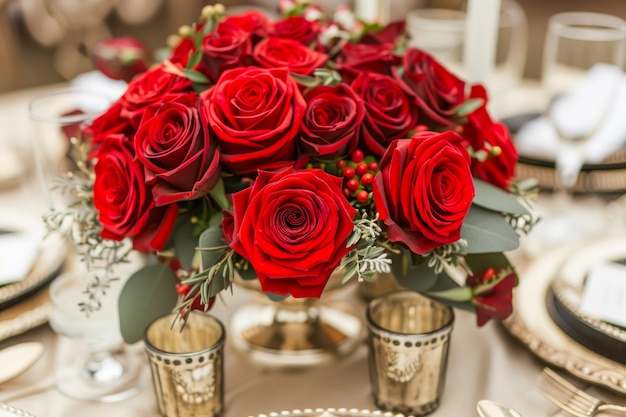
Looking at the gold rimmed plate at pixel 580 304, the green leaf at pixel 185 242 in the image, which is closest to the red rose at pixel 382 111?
the green leaf at pixel 185 242

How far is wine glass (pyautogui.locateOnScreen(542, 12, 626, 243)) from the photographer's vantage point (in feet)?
3.40

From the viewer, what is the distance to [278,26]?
0.85 m

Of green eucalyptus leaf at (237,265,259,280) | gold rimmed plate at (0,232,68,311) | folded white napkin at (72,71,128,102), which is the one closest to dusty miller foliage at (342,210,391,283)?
green eucalyptus leaf at (237,265,259,280)

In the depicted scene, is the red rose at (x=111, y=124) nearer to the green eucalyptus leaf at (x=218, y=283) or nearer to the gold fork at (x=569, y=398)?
the green eucalyptus leaf at (x=218, y=283)

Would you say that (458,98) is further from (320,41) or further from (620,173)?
(620,173)

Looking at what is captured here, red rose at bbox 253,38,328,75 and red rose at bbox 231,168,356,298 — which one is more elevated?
red rose at bbox 253,38,328,75

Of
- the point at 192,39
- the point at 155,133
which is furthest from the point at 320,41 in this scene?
the point at 155,133

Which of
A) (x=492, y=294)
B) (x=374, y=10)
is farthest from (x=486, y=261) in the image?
(x=374, y=10)

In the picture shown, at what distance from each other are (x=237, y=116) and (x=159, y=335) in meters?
0.29

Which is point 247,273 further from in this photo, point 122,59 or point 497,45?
point 497,45

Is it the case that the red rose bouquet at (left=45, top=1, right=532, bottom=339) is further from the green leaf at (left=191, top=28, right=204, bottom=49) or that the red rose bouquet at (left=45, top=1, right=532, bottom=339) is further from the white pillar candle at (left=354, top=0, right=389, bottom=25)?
the white pillar candle at (left=354, top=0, right=389, bottom=25)

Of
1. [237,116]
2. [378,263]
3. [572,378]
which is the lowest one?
[572,378]

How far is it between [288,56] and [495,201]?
28 cm

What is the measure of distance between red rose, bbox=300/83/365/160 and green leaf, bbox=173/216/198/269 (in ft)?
0.51
